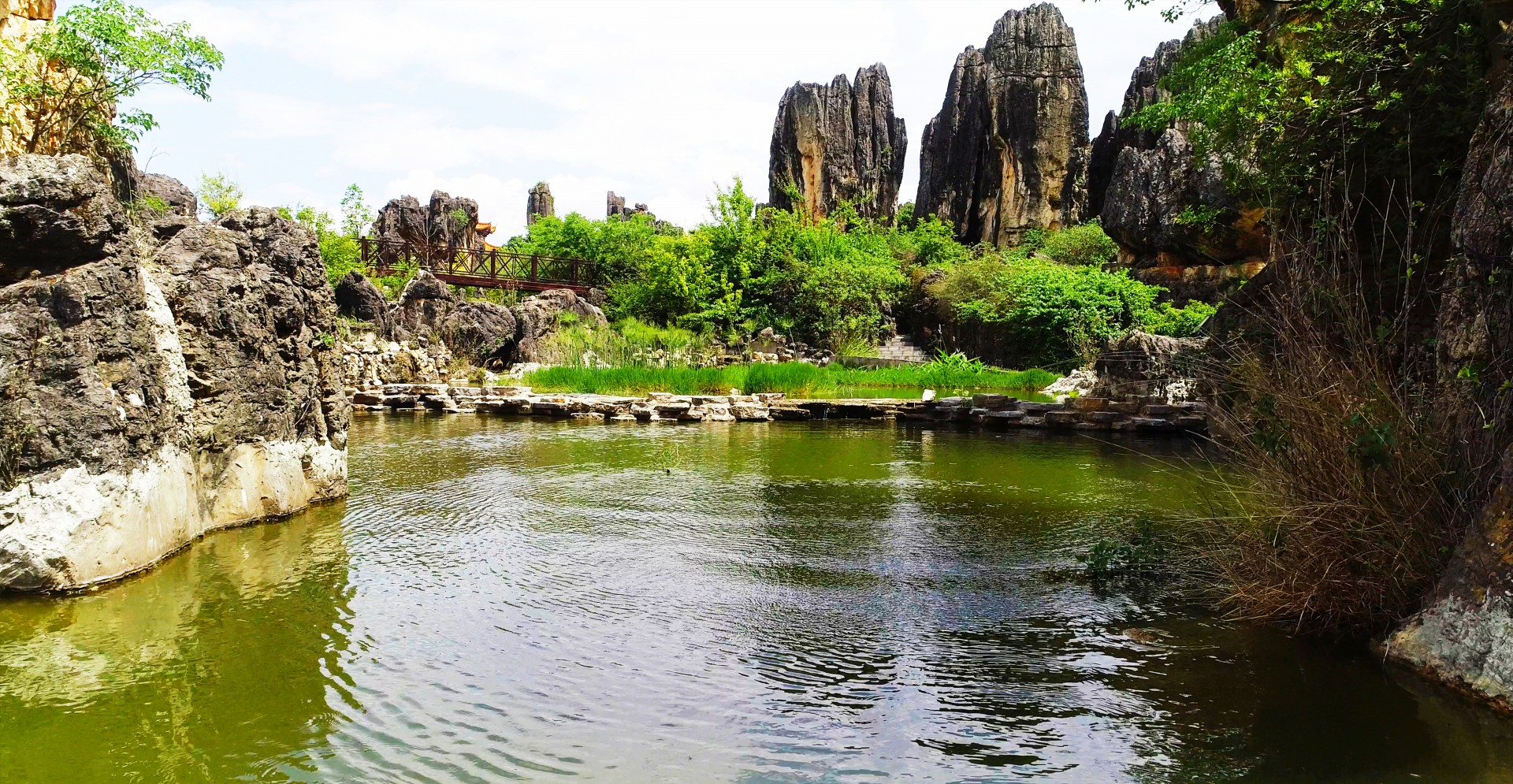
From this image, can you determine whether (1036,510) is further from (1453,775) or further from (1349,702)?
(1453,775)

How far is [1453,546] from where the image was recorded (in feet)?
11.7

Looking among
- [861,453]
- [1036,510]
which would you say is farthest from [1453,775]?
[861,453]

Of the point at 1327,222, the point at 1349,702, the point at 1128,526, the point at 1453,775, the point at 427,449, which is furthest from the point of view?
the point at 427,449

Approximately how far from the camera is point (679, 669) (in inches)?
150

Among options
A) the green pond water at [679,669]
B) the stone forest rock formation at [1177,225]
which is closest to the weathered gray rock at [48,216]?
the green pond water at [679,669]

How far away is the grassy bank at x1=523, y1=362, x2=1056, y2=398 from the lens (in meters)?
17.2

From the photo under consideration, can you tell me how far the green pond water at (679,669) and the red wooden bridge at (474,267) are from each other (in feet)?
82.9

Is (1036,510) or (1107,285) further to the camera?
(1107,285)

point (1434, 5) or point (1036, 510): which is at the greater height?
point (1434, 5)

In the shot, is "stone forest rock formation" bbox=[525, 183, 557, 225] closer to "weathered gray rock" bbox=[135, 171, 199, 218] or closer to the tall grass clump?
"weathered gray rock" bbox=[135, 171, 199, 218]

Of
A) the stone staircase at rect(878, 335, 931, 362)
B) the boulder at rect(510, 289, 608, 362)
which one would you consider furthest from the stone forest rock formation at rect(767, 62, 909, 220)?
the boulder at rect(510, 289, 608, 362)

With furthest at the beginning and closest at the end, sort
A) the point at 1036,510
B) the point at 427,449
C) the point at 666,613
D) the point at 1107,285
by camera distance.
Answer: the point at 1107,285, the point at 427,449, the point at 1036,510, the point at 666,613

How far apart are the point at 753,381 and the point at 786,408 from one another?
2229 millimetres

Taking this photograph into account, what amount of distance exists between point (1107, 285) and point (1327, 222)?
1872 cm
